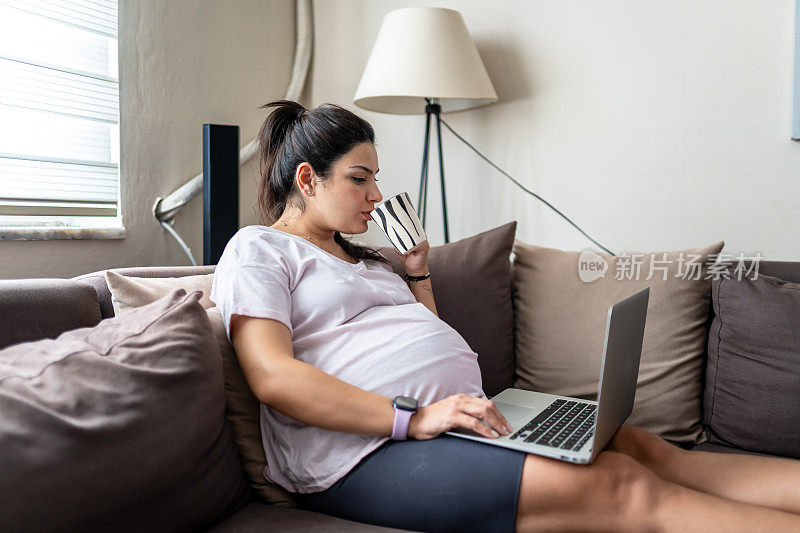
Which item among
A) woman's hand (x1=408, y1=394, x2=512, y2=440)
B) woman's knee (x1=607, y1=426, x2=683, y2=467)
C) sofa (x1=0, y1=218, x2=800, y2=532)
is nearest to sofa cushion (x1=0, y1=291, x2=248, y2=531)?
sofa (x1=0, y1=218, x2=800, y2=532)

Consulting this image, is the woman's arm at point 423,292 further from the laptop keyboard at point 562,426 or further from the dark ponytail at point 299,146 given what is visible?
the laptop keyboard at point 562,426

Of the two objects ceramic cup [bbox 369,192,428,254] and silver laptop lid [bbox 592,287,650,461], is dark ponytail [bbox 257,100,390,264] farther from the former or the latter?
silver laptop lid [bbox 592,287,650,461]

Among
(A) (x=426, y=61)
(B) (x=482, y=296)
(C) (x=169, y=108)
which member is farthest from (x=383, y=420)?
(C) (x=169, y=108)

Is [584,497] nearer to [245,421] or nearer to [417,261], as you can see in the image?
[245,421]

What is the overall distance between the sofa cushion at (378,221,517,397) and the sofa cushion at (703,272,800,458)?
50 centimetres

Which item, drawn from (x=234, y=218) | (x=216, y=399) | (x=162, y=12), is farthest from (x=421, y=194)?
(x=216, y=399)

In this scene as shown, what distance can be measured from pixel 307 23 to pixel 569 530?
2366mm

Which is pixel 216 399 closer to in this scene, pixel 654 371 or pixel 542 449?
pixel 542 449

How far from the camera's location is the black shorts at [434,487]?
1014 mm

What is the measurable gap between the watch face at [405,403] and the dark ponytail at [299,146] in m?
0.52

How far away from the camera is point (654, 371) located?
5.35ft

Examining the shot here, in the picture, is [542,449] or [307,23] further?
[307,23]

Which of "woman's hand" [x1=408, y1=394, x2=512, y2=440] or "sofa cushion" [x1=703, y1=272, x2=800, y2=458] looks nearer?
"woman's hand" [x1=408, y1=394, x2=512, y2=440]

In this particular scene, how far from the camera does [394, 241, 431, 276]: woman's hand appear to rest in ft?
5.24
